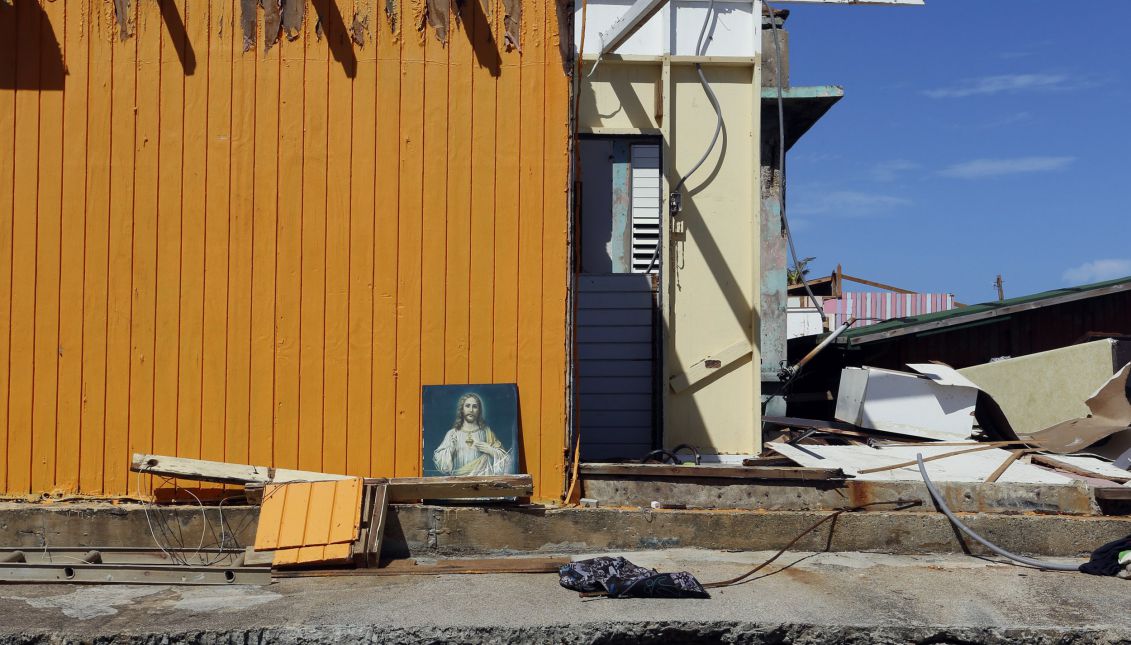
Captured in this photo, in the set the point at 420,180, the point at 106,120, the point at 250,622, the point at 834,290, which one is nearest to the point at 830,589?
the point at 250,622

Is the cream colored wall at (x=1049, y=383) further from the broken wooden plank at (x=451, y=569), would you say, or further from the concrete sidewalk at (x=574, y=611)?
the broken wooden plank at (x=451, y=569)

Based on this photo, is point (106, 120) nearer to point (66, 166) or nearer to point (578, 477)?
point (66, 166)

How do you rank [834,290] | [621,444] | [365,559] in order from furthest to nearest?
[834,290], [621,444], [365,559]

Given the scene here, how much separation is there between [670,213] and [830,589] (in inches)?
183

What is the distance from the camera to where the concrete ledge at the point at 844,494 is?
22.5ft

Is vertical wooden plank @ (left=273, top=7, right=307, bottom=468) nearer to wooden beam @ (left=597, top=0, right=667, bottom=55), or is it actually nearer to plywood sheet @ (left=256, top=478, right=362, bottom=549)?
plywood sheet @ (left=256, top=478, right=362, bottom=549)

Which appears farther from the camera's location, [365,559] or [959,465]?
[959,465]

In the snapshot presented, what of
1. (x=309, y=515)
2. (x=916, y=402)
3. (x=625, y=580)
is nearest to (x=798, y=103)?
(x=916, y=402)

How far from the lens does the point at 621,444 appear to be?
30.3 feet

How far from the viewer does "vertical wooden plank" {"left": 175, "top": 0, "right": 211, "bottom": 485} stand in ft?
22.9

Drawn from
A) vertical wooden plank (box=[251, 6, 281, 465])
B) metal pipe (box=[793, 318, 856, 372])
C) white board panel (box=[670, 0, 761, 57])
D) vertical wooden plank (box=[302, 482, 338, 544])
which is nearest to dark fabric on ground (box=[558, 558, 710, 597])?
vertical wooden plank (box=[302, 482, 338, 544])

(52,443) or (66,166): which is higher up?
(66,166)

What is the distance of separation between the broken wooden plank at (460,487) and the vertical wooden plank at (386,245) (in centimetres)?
40

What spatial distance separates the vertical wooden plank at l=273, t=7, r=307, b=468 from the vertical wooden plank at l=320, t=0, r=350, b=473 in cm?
22
